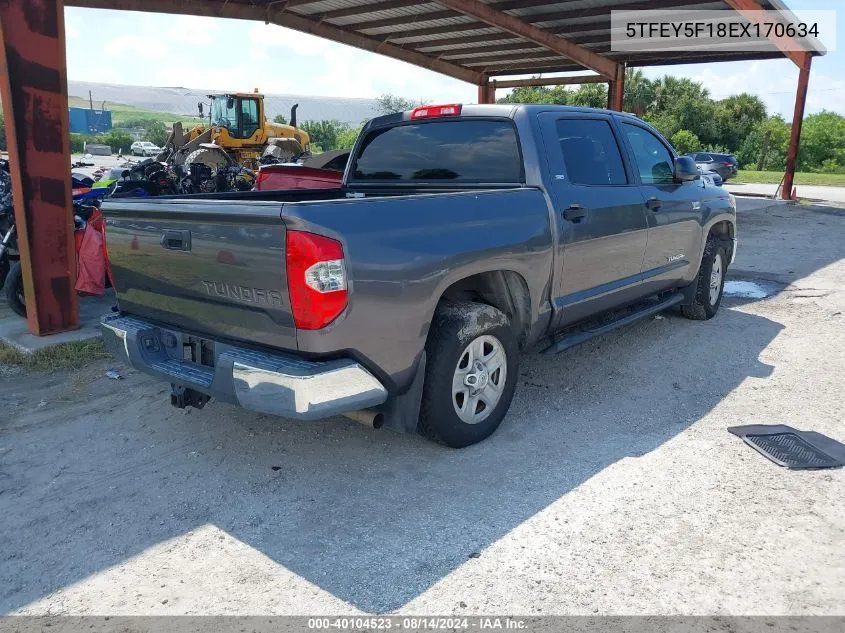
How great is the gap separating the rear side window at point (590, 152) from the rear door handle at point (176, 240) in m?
2.47

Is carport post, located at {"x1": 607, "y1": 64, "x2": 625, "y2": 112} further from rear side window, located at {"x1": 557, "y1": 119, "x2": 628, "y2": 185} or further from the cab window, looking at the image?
rear side window, located at {"x1": 557, "y1": 119, "x2": 628, "y2": 185}

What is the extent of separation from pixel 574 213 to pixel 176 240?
2.42 meters

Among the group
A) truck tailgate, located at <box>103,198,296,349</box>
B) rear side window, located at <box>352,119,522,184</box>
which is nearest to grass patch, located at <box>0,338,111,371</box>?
truck tailgate, located at <box>103,198,296,349</box>

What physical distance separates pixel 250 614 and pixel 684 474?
2310 millimetres

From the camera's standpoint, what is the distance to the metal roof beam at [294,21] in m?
10.3

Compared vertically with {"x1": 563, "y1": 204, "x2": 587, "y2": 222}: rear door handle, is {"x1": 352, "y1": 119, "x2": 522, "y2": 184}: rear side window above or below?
above

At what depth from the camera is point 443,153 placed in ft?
15.6

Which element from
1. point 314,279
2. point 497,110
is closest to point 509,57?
point 497,110

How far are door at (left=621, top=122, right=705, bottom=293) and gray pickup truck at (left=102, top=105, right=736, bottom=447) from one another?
4cm

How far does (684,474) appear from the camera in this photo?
12.0ft

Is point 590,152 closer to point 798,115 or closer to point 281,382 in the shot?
point 281,382

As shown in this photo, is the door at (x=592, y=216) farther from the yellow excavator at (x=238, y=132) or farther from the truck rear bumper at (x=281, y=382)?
the yellow excavator at (x=238, y=132)

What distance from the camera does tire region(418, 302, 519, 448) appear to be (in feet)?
11.9

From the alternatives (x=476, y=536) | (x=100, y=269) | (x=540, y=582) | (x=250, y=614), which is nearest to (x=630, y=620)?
(x=540, y=582)
